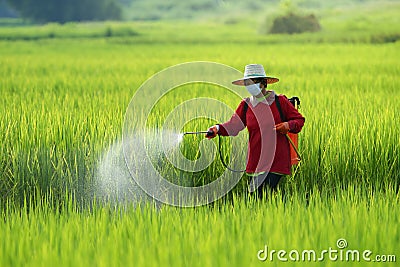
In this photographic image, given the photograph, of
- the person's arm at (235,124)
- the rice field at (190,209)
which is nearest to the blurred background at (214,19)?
the rice field at (190,209)

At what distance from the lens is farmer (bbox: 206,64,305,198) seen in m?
3.91

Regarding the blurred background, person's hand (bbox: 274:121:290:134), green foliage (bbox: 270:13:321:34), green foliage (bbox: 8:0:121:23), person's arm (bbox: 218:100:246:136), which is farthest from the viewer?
green foliage (bbox: 8:0:121:23)

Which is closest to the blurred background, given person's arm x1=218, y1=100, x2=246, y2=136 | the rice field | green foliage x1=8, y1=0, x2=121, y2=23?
green foliage x1=8, y1=0, x2=121, y2=23

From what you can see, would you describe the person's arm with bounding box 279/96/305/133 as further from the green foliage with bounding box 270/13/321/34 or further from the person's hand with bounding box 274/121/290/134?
the green foliage with bounding box 270/13/321/34

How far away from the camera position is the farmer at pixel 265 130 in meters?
3.91

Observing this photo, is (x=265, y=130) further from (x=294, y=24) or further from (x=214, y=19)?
(x=214, y=19)

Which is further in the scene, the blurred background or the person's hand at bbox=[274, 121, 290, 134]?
the blurred background

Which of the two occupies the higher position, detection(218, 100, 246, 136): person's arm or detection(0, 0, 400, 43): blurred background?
detection(0, 0, 400, 43): blurred background

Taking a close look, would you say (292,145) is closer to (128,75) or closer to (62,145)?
(62,145)

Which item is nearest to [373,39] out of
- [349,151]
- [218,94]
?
[218,94]

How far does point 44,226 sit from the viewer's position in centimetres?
318

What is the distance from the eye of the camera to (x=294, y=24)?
27641 mm

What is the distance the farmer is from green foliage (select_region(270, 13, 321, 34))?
24.1m

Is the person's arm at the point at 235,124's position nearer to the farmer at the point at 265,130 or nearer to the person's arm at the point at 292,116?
the farmer at the point at 265,130
